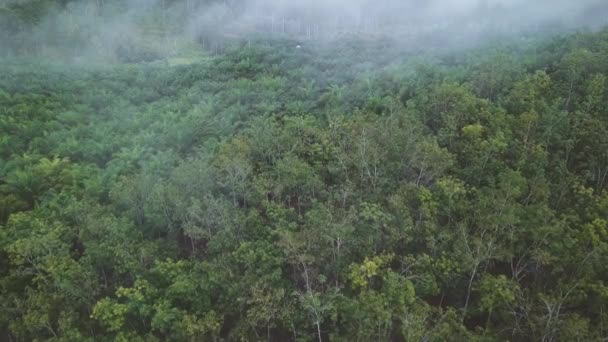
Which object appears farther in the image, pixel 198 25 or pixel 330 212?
pixel 198 25

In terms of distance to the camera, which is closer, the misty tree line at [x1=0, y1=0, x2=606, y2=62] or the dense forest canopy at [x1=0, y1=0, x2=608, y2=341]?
the dense forest canopy at [x1=0, y1=0, x2=608, y2=341]

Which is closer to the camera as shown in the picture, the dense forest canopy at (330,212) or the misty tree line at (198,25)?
the dense forest canopy at (330,212)

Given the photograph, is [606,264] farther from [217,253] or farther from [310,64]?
[310,64]

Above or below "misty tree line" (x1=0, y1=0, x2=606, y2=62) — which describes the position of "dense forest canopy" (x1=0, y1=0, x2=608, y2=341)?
below

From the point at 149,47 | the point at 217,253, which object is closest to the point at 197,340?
the point at 217,253

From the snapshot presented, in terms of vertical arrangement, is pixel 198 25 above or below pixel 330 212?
above

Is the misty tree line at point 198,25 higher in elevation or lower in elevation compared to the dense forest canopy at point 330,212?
higher

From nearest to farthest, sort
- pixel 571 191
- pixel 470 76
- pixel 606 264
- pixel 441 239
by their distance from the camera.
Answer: pixel 606 264, pixel 441 239, pixel 571 191, pixel 470 76

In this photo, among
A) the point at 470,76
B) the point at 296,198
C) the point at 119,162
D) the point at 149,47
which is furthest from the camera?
the point at 149,47
